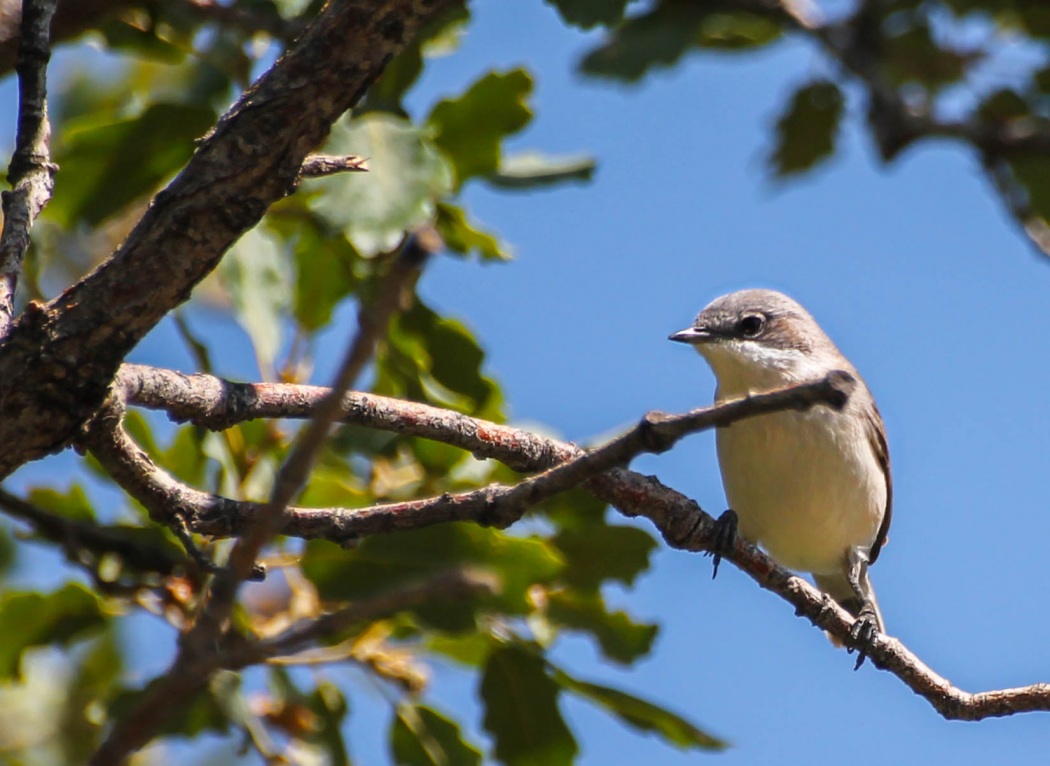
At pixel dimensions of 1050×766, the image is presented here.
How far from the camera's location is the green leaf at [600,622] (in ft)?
11.4

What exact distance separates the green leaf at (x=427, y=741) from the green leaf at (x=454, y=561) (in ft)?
1.62

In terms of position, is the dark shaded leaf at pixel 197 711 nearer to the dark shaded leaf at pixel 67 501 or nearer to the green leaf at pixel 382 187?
the dark shaded leaf at pixel 67 501

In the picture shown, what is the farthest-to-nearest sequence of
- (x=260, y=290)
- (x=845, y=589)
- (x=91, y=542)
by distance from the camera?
(x=845, y=589) → (x=260, y=290) → (x=91, y=542)

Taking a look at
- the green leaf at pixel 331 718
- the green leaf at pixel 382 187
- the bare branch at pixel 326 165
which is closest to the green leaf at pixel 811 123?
the green leaf at pixel 382 187

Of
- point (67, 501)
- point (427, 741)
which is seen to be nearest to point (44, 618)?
point (67, 501)

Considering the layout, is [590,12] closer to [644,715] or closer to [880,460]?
[644,715]

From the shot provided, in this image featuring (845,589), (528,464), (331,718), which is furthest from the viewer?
(845,589)

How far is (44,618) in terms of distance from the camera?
3.28m

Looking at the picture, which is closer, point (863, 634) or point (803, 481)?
point (863, 634)

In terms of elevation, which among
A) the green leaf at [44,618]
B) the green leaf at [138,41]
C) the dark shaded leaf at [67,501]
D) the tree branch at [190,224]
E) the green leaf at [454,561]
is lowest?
the green leaf at [44,618]

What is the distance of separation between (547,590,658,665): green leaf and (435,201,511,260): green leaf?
995 millimetres

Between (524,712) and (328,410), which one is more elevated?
(328,410)

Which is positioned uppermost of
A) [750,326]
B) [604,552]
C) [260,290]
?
[750,326]

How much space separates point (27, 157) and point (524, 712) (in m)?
1.88
